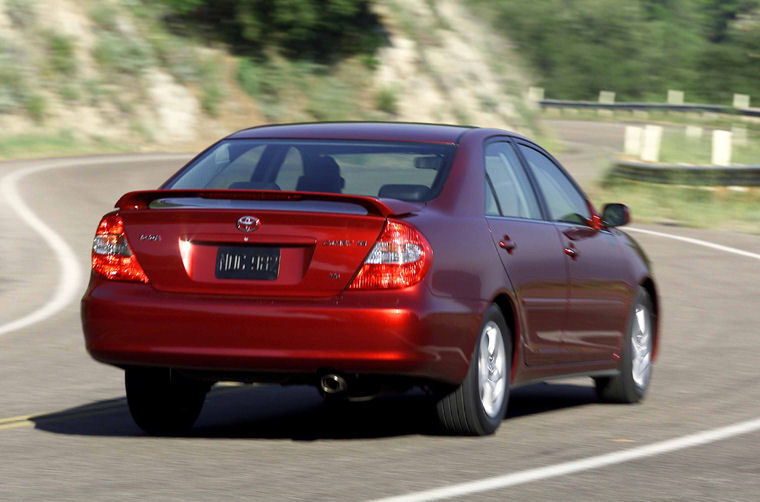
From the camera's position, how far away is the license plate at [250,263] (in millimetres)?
6918

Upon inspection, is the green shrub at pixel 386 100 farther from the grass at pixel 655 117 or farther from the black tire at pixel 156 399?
the black tire at pixel 156 399

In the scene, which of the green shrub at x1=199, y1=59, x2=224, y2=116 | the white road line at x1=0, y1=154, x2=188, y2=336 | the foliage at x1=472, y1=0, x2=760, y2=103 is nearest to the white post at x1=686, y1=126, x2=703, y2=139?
the green shrub at x1=199, y1=59, x2=224, y2=116

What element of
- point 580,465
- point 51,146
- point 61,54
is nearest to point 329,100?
point 61,54

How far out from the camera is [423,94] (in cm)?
4609

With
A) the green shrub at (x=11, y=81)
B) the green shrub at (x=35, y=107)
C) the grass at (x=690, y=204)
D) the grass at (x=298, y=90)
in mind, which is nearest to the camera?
the grass at (x=690, y=204)

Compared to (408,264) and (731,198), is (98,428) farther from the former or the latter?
(731,198)

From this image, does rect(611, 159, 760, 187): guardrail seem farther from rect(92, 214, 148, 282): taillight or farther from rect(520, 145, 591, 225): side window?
rect(92, 214, 148, 282): taillight

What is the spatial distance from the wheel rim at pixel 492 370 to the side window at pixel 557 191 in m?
1.19

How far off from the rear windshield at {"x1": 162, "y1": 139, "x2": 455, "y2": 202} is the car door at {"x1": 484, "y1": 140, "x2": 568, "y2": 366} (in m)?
0.36

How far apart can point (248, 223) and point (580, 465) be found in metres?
1.79

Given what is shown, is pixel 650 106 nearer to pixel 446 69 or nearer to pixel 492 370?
pixel 446 69

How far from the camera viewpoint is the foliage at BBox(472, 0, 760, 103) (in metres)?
77.6

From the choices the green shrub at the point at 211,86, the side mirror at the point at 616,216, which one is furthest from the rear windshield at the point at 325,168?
the green shrub at the point at 211,86

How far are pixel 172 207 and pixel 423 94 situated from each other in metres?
39.3
